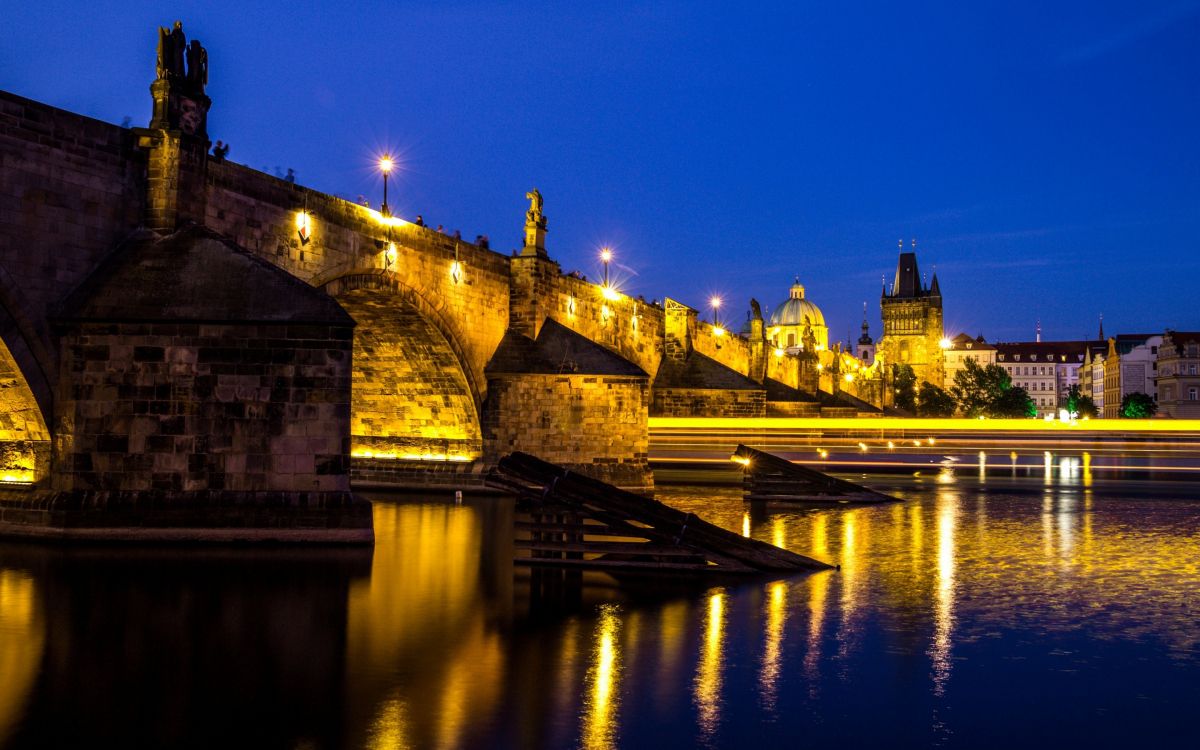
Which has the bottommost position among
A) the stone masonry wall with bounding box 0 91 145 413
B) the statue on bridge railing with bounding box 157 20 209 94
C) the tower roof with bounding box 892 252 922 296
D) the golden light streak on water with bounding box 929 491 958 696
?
the golden light streak on water with bounding box 929 491 958 696

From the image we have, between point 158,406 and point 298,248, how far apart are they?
6636 millimetres

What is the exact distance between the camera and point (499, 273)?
3094 cm

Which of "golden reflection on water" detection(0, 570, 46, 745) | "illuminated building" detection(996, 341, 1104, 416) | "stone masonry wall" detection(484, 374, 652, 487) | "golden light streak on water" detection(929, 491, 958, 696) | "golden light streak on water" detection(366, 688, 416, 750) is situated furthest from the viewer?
"illuminated building" detection(996, 341, 1104, 416)

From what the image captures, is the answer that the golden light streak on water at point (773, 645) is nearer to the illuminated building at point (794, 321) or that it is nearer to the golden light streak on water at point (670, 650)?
the golden light streak on water at point (670, 650)

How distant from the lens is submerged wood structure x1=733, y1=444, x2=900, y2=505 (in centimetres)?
2411

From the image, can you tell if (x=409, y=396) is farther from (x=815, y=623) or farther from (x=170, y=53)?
(x=815, y=623)

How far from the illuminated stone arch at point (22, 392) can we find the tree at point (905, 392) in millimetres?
109740

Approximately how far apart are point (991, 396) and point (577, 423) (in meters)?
97.0

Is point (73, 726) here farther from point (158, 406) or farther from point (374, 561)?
point (158, 406)

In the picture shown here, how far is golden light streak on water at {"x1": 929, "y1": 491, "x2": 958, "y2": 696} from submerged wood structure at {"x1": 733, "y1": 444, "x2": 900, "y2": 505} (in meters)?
3.73

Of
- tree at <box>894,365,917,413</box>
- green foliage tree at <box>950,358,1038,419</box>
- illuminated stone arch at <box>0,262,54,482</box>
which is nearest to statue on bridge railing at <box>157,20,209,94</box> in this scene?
illuminated stone arch at <box>0,262,54,482</box>

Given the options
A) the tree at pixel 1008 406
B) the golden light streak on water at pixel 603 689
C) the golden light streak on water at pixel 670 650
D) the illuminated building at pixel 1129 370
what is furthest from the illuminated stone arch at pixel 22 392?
the illuminated building at pixel 1129 370

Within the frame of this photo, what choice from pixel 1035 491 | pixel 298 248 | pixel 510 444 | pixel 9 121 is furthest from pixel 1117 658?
pixel 510 444

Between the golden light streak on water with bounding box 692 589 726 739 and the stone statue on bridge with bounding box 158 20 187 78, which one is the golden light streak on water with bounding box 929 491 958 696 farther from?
the stone statue on bridge with bounding box 158 20 187 78
